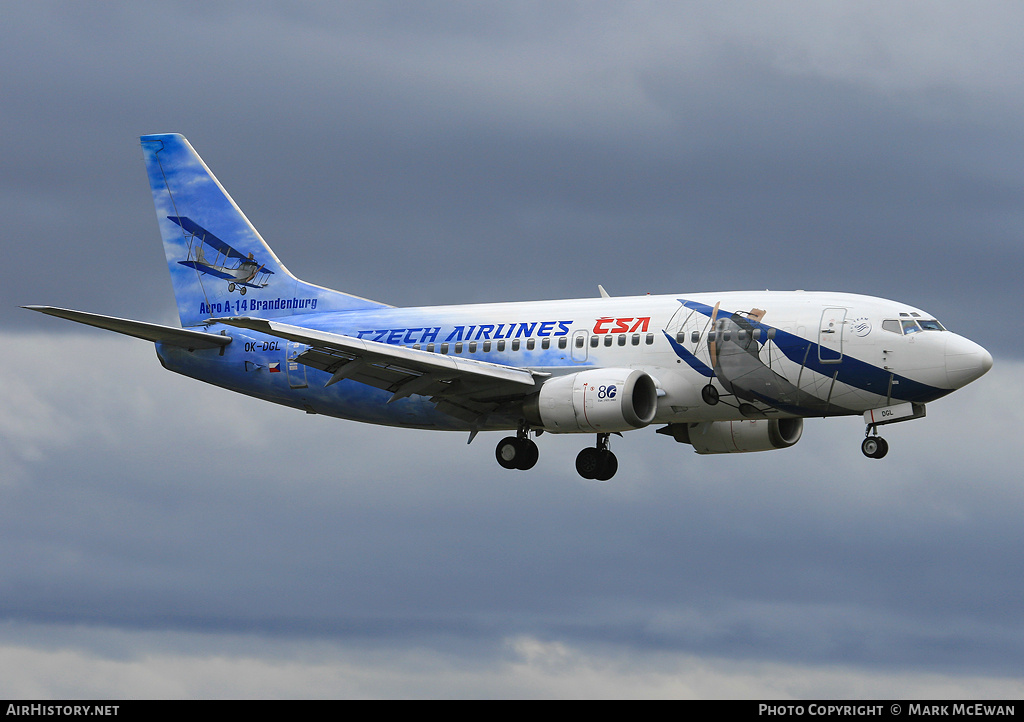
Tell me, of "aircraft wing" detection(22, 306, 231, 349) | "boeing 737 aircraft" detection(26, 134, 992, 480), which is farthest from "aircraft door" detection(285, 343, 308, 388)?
"aircraft wing" detection(22, 306, 231, 349)

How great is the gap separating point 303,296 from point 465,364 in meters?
12.3

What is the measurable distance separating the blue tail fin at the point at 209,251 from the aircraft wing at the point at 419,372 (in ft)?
29.4

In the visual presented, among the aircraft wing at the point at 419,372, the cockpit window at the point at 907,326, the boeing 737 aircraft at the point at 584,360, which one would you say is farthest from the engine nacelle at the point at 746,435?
the cockpit window at the point at 907,326

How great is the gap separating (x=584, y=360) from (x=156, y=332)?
1620 centimetres

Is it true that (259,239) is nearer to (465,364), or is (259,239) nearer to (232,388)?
(232,388)

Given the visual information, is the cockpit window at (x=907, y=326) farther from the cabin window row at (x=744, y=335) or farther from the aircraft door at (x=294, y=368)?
the aircraft door at (x=294, y=368)

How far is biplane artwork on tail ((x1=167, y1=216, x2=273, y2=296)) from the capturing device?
193 feet

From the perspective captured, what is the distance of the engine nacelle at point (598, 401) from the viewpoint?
46.3 meters

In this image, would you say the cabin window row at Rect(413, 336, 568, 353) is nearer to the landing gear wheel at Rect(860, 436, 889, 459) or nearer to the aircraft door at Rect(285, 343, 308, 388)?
the aircraft door at Rect(285, 343, 308, 388)

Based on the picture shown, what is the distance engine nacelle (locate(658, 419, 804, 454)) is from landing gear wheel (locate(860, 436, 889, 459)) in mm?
7280

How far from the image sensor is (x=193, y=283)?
59219 mm

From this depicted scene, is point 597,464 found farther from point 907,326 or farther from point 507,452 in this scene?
point 907,326

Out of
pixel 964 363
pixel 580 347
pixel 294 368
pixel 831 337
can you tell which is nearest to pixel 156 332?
pixel 294 368
